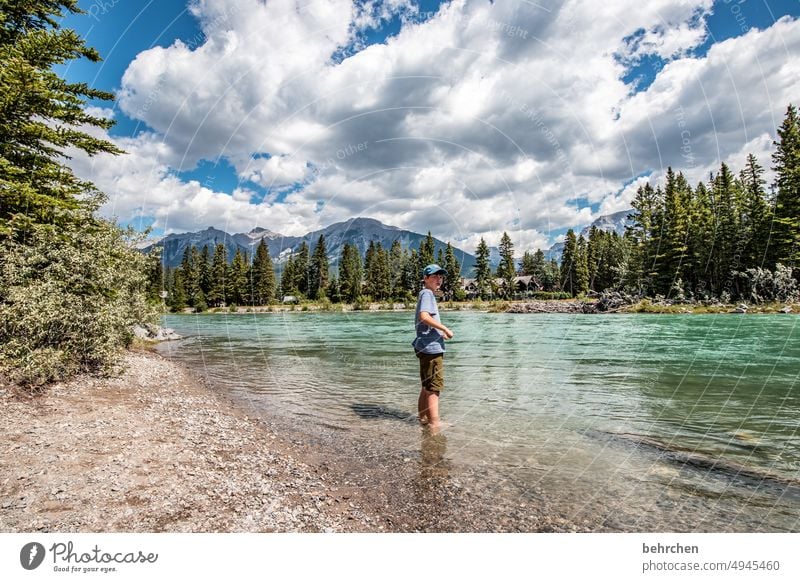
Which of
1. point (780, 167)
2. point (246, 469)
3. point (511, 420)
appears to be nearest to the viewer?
point (246, 469)

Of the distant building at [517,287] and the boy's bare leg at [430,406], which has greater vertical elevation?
the distant building at [517,287]

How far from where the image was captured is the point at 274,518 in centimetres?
443

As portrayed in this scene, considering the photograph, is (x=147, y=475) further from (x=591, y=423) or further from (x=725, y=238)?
(x=725, y=238)

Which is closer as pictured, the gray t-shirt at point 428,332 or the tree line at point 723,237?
the gray t-shirt at point 428,332

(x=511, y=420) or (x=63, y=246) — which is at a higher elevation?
(x=63, y=246)

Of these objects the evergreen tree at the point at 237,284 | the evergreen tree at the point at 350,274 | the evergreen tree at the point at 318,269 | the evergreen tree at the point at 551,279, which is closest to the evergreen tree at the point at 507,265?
the evergreen tree at the point at 551,279

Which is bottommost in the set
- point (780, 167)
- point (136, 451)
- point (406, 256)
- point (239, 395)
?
point (239, 395)

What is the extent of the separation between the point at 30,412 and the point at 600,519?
9045 mm

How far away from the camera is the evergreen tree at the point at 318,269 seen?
107m

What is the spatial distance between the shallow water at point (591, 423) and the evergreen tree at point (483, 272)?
7646 centimetres

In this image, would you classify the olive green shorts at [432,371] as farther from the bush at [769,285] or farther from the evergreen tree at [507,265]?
the evergreen tree at [507,265]
